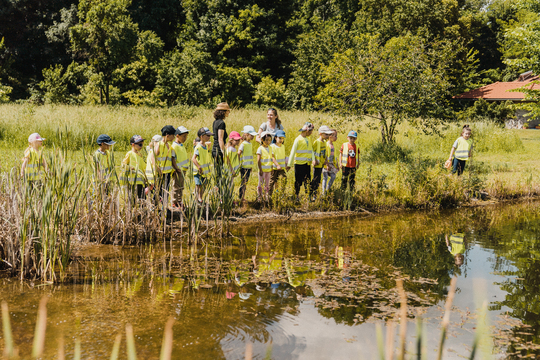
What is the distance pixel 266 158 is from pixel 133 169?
267cm

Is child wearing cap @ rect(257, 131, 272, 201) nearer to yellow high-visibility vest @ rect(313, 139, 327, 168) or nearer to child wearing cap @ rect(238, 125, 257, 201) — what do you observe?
child wearing cap @ rect(238, 125, 257, 201)

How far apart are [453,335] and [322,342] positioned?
1242mm

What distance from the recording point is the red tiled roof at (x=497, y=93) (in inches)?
1596

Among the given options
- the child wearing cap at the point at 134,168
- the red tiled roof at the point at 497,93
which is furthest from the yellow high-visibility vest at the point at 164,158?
the red tiled roof at the point at 497,93

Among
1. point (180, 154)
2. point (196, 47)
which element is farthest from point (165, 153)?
point (196, 47)

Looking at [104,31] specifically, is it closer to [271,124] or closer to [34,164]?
[271,124]

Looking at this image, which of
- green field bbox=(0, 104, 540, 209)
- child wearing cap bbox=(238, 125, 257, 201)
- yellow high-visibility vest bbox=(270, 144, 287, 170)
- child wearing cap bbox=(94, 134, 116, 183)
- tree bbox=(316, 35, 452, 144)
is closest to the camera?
child wearing cap bbox=(94, 134, 116, 183)

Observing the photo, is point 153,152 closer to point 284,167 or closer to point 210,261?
point 210,261

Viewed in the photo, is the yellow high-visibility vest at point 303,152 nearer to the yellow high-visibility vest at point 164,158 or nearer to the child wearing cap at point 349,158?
the child wearing cap at point 349,158

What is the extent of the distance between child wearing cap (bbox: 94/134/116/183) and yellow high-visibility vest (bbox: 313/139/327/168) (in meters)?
3.96

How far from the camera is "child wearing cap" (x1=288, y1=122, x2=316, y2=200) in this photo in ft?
30.8

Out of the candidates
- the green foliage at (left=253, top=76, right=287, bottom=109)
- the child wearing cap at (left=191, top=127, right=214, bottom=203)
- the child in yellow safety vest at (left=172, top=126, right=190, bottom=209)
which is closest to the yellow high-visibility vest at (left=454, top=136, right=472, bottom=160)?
the child wearing cap at (left=191, top=127, right=214, bottom=203)

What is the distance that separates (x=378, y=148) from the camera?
16500mm

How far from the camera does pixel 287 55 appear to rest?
132ft
